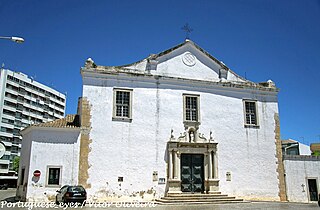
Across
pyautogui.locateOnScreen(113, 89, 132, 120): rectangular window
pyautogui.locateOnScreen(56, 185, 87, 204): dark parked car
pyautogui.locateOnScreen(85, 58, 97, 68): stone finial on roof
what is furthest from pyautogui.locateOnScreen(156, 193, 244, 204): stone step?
pyautogui.locateOnScreen(85, 58, 97, 68): stone finial on roof

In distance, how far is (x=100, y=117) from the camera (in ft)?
65.5

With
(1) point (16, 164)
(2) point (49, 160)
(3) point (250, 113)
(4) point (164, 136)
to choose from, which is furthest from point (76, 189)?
(1) point (16, 164)

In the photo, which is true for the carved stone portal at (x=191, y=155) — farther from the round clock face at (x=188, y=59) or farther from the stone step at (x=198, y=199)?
the round clock face at (x=188, y=59)

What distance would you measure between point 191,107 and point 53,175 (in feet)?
32.9

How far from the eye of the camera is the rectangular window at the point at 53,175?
60.3 feet

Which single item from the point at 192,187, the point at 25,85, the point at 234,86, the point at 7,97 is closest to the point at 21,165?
the point at 192,187

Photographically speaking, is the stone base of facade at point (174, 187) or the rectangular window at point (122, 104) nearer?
the stone base of facade at point (174, 187)

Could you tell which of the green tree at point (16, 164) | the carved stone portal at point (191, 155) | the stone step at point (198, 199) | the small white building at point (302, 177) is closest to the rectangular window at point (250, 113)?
the small white building at point (302, 177)

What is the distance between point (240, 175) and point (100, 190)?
31.4 ft

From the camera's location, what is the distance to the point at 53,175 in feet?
60.6

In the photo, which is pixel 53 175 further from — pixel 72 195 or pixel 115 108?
pixel 115 108

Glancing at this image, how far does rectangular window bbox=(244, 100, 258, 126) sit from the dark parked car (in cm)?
1259

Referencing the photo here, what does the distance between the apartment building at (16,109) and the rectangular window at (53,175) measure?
4523cm

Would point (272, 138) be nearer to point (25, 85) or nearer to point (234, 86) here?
point (234, 86)
